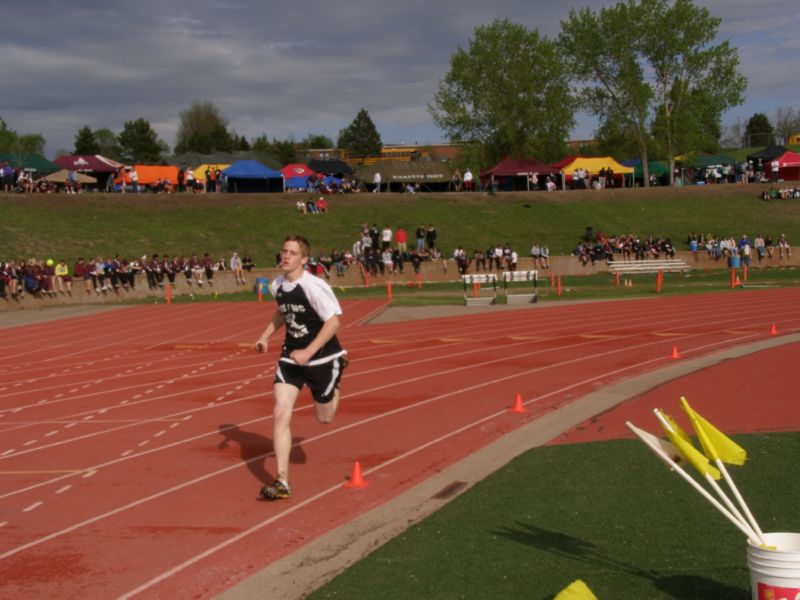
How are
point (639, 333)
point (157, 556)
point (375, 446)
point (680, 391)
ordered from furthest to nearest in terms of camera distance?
1. point (639, 333)
2. point (680, 391)
3. point (375, 446)
4. point (157, 556)

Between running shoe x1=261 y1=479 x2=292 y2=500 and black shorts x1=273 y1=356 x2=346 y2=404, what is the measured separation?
71cm

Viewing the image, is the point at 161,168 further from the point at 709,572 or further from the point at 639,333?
the point at 709,572

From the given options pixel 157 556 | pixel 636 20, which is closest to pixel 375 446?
pixel 157 556

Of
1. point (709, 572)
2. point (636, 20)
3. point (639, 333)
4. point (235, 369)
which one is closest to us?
point (709, 572)

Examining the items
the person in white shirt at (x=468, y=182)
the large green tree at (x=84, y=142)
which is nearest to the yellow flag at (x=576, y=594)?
the person in white shirt at (x=468, y=182)

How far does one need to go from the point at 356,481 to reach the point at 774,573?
384 cm

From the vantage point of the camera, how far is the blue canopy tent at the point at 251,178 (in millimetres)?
49562

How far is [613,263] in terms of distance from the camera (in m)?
37.4

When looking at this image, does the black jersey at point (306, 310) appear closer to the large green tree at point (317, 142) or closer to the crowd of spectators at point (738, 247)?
the crowd of spectators at point (738, 247)

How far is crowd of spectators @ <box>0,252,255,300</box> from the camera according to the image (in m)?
30.1

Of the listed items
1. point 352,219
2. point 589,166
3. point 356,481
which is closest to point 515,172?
point 589,166

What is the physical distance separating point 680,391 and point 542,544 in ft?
20.3

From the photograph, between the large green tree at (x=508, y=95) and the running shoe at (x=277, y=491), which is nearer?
the running shoe at (x=277, y=491)

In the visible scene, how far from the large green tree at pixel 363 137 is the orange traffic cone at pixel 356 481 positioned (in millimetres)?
105130
